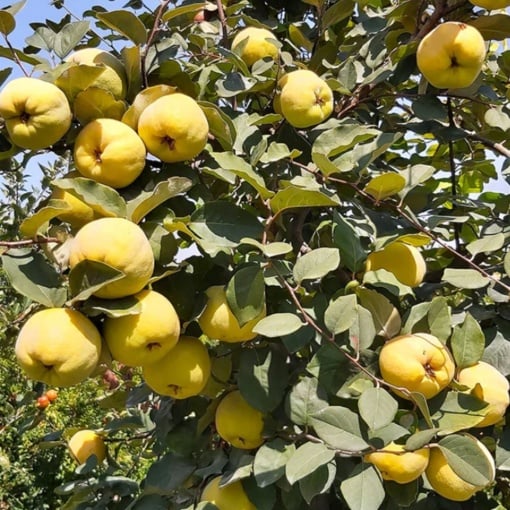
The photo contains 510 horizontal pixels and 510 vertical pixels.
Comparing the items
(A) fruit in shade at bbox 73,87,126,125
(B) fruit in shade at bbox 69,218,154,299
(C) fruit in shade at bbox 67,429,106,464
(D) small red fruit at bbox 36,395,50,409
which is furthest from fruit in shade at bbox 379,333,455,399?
(D) small red fruit at bbox 36,395,50,409

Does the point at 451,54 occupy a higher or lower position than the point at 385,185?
higher

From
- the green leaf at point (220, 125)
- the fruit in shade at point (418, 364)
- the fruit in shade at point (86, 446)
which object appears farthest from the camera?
the fruit in shade at point (86, 446)

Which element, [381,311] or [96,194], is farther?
[381,311]

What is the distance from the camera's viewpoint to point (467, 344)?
34.2 inches

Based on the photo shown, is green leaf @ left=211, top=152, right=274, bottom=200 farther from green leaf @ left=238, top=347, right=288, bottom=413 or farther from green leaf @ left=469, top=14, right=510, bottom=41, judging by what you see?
green leaf @ left=469, top=14, right=510, bottom=41

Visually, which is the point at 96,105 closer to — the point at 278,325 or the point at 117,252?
the point at 117,252

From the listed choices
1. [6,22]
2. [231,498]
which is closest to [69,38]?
[6,22]

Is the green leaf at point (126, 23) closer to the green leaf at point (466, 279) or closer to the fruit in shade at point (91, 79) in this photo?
the fruit in shade at point (91, 79)

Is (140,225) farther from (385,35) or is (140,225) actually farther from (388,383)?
(385,35)

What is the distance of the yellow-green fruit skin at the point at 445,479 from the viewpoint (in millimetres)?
855

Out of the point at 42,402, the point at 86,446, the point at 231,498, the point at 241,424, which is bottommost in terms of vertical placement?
the point at 42,402

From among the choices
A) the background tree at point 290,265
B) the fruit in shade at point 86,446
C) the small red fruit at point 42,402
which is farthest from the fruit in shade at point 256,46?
the small red fruit at point 42,402

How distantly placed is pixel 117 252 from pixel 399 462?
17.7 inches

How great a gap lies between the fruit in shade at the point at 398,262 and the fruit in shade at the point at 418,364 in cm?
14
